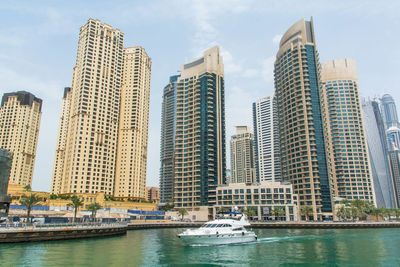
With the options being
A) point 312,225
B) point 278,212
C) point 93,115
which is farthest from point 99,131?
point 312,225

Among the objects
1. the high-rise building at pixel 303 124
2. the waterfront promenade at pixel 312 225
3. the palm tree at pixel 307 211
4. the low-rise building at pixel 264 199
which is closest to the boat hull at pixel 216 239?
the waterfront promenade at pixel 312 225

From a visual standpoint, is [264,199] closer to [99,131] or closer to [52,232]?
[99,131]

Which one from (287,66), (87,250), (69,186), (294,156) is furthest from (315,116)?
(87,250)

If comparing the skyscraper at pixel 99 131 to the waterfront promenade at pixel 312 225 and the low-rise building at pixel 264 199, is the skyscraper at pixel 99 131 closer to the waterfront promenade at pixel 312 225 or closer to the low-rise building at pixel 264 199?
the waterfront promenade at pixel 312 225

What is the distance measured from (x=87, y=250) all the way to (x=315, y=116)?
152615 millimetres

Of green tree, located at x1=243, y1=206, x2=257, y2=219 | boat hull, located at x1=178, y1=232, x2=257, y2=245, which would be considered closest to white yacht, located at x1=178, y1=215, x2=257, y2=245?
boat hull, located at x1=178, y1=232, x2=257, y2=245

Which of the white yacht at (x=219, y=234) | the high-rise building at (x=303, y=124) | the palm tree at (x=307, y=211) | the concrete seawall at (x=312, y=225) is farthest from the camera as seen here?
the high-rise building at (x=303, y=124)

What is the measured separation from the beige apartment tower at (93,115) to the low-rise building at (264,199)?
7009 centimetres

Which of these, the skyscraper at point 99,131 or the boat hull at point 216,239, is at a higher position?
the skyscraper at point 99,131

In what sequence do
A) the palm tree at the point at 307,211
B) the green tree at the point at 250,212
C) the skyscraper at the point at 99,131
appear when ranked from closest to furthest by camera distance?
the green tree at the point at 250,212
the palm tree at the point at 307,211
the skyscraper at the point at 99,131

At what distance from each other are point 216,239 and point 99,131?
131581 millimetres

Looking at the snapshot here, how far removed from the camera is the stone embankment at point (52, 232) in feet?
199

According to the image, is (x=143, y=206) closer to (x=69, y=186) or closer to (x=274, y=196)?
(x=69, y=186)

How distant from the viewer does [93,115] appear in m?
178
